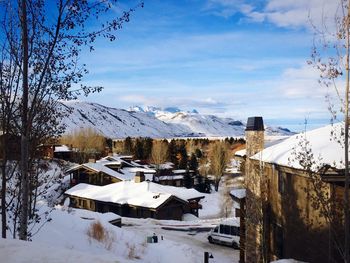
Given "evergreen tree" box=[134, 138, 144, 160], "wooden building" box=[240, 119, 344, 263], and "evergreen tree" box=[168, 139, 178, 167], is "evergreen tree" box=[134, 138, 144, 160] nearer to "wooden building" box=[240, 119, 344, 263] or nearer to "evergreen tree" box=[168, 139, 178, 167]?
"evergreen tree" box=[168, 139, 178, 167]

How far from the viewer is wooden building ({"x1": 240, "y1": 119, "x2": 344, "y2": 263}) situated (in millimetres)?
10750

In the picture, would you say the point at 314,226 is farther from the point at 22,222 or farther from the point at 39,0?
the point at 39,0

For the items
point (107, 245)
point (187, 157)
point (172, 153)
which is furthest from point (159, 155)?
point (107, 245)

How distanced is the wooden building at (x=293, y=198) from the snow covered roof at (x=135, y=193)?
70.6 ft

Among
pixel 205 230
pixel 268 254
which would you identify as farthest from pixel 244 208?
pixel 205 230

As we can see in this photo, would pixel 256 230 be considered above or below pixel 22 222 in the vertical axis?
below

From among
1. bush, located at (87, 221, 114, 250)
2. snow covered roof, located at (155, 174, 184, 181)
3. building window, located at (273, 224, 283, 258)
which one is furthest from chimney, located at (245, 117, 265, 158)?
snow covered roof, located at (155, 174, 184, 181)

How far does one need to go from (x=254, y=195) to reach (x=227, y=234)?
13212mm

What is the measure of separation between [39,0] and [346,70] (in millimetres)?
6588

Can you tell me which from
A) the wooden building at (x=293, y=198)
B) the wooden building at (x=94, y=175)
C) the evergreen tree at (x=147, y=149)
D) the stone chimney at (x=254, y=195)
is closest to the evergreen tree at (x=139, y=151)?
the evergreen tree at (x=147, y=149)

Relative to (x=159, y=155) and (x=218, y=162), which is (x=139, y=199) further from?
(x=159, y=155)

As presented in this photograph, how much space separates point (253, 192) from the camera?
17.8 meters

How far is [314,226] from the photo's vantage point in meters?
12.6

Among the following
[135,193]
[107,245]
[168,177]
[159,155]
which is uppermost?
[159,155]
